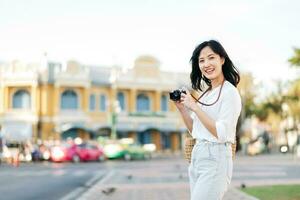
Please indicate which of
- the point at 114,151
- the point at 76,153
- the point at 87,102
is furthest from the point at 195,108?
the point at 87,102

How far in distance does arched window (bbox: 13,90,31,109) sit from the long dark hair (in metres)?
53.1

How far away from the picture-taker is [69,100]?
58.2m

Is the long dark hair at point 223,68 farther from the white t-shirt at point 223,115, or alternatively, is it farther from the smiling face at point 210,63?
the white t-shirt at point 223,115

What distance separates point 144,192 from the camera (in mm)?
14695

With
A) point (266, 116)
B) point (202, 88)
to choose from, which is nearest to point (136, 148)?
point (266, 116)

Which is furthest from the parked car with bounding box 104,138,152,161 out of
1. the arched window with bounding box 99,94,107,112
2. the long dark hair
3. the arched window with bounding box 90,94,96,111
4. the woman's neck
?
the woman's neck

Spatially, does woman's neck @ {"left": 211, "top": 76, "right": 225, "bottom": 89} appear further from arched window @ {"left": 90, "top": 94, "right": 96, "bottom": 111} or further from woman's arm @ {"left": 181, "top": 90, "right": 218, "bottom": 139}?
arched window @ {"left": 90, "top": 94, "right": 96, "bottom": 111}

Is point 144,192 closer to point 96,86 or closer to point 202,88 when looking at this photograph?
point 202,88

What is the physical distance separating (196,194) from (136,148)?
135 feet

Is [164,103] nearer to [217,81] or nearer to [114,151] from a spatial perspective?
[114,151]

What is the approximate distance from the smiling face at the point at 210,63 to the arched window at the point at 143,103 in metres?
57.6

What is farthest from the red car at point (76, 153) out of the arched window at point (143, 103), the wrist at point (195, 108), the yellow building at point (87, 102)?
the wrist at point (195, 108)

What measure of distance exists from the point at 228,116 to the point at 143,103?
190ft

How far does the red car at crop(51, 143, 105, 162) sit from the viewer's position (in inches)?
1558
